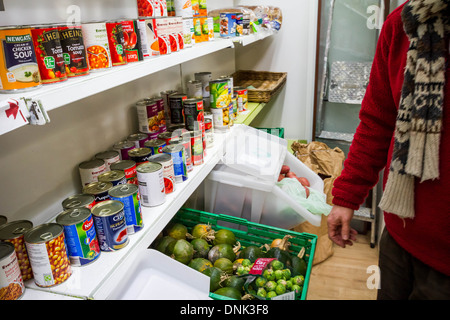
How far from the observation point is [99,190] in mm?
1181

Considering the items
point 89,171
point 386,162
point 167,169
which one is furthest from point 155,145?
point 386,162

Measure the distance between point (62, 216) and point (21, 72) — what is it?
420 millimetres

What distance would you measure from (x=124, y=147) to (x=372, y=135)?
96 centimetres

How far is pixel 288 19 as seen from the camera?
3.38 metres

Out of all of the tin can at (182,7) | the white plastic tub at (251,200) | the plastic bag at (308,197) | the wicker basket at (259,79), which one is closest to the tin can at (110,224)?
the white plastic tub at (251,200)

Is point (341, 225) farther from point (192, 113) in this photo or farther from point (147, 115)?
point (147, 115)

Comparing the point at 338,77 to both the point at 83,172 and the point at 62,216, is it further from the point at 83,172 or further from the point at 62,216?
the point at 62,216

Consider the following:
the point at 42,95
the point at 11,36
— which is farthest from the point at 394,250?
the point at 11,36

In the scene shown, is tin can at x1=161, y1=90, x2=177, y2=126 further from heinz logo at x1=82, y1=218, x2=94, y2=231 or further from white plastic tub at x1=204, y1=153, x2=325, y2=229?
heinz logo at x1=82, y1=218, x2=94, y2=231

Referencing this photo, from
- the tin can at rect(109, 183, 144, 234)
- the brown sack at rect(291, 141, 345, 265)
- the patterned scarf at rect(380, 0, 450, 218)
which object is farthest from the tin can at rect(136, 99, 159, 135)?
the brown sack at rect(291, 141, 345, 265)

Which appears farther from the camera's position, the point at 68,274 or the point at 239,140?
the point at 239,140

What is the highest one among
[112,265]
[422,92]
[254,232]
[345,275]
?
[422,92]

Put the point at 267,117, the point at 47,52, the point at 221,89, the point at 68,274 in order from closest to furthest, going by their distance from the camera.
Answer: the point at 47,52, the point at 68,274, the point at 221,89, the point at 267,117

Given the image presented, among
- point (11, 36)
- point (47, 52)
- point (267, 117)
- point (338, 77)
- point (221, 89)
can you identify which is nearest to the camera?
point (11, 36)
